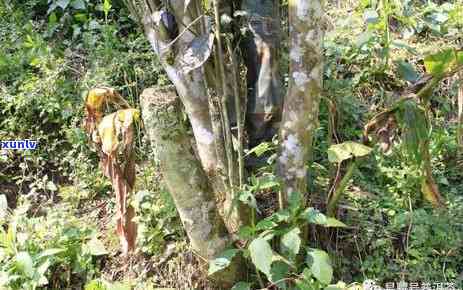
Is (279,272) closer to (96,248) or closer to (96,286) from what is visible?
(96,286)

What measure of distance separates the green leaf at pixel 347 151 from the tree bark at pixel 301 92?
108 millimetres

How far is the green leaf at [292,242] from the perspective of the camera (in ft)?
5.69

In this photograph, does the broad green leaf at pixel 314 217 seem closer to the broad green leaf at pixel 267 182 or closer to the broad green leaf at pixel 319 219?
the broad green leaf at pixel 319 219

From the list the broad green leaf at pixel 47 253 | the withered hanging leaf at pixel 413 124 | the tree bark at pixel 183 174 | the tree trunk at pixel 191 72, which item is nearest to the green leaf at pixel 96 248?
the broad green leaf at pixel 47 253

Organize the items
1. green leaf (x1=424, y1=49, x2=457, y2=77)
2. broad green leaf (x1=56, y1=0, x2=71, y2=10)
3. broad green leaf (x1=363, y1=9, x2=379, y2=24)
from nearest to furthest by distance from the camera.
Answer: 1. green leaf (x1=424, y1=49, x2=457, y2=77)
2. broad green leaf (x1=363, y1=9, x2=379, y2=24)
3. broad green leaf (x1=56, y1=0, x2=71, y2=10)

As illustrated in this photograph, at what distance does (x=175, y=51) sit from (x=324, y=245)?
3.28 feet

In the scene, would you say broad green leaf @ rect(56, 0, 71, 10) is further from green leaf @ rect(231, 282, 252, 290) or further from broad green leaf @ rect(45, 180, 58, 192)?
green leaf @ rect(231, 282, 252, 290)

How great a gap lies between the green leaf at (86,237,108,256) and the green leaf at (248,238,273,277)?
83 centimetres

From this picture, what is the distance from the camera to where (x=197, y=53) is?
5.48ft

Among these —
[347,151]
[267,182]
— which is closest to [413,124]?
[347,151]

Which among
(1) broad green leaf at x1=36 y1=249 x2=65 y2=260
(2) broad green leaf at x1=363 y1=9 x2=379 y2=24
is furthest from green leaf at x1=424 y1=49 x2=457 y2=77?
(1) broad green leaf at x1=36 y1=249 x2=65 y2=260

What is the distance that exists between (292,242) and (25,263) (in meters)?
1.11

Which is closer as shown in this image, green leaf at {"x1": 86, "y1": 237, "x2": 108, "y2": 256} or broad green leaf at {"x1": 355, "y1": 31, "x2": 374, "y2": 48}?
green leaf at {"x1": 86, "y1": 237, "x2": 108, "y2": 256}

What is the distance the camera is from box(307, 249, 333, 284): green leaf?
1756 millimetres
